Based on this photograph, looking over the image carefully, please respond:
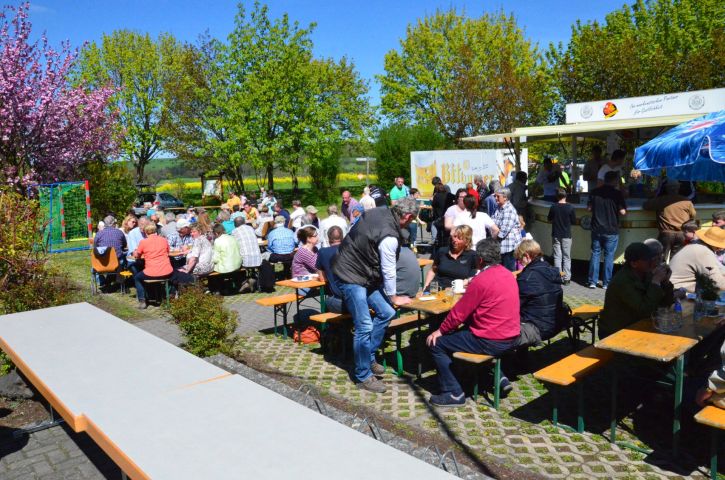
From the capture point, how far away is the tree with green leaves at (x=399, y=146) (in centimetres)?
3312

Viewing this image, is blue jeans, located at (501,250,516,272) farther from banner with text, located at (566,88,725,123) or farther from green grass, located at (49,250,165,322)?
banner with text, located at (566,88,725,123)

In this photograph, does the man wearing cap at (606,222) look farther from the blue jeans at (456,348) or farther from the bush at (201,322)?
the bush at (201,322)

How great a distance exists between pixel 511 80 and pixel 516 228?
1065 inches

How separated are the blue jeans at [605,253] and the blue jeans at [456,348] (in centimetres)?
605

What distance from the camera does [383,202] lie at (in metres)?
7.42

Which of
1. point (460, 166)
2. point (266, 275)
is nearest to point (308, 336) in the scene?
point (266, 275)

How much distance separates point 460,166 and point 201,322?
16047 mm

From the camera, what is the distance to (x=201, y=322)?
699 centimetres

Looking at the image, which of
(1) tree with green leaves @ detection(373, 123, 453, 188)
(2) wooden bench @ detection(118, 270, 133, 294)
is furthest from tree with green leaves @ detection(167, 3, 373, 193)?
(2) wooden bench @ detection(118, 270, 133, 294)

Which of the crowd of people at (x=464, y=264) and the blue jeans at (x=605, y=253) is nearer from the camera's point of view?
the crowd of people at (x=464, y=264)

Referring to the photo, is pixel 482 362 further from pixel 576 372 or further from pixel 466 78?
pixel 466 78

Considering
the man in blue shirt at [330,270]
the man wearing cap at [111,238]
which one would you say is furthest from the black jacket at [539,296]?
the man wearing cap at [111,238]

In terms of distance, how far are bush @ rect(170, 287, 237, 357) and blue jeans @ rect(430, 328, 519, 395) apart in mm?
2587

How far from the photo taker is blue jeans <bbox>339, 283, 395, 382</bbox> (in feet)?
20.5
